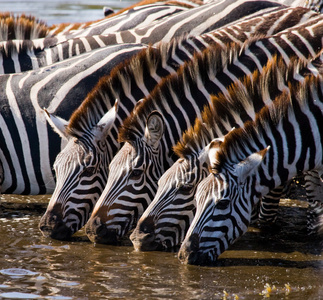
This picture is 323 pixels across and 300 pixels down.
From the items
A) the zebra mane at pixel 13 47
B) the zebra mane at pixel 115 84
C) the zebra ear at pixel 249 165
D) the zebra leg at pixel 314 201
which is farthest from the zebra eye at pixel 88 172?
the zebra mane at pixel 13 47

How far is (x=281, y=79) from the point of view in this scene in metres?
6.59

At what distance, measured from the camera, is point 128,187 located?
6.64 meters

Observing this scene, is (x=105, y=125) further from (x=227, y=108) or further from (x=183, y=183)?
(x=227, y=108)

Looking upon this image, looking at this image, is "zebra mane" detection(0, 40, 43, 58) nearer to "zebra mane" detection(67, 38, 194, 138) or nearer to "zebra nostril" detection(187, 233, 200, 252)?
"zebra mane" detection(67, 38, 194, 138)

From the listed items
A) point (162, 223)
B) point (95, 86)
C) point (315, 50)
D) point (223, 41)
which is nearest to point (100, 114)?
point (95, 86)

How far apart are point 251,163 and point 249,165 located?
3 cm

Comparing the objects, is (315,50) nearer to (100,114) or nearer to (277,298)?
(100,114)

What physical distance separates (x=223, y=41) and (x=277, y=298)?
14.3 feet

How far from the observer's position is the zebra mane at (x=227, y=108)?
20.6 feet

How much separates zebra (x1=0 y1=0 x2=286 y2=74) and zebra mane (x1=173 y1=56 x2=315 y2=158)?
127 inches

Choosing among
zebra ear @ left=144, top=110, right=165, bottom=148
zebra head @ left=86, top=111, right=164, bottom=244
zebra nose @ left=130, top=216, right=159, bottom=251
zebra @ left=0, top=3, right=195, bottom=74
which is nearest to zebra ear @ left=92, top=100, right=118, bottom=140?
zebra head @ left=86, top=111, right=164, bottom=244

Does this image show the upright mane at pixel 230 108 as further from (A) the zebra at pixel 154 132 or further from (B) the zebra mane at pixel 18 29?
(B) the zebra mane at pixel 18 29

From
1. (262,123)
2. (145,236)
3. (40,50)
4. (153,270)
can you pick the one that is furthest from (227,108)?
(40,50)

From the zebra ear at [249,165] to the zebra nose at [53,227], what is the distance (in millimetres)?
2082
